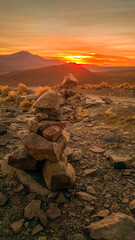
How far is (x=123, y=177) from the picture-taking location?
14.3 ft

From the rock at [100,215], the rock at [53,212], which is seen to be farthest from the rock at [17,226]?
the rock at [100,215]

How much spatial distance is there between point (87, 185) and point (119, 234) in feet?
4.72

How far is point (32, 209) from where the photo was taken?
11.0ft

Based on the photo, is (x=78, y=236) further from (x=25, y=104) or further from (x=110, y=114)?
(x=25, y=104)

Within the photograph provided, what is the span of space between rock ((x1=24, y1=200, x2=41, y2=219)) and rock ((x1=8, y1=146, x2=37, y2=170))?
84cm

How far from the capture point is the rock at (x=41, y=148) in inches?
150

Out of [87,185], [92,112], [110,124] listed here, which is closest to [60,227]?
[87,185]

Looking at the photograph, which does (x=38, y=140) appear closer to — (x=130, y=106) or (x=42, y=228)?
(x=42, y=228)

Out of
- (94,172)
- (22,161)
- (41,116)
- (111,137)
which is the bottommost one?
(94,172)

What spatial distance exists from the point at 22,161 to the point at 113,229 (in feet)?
7.61

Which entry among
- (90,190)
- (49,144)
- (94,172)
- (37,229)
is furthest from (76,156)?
(37,229)

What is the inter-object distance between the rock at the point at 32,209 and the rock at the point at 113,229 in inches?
39.8

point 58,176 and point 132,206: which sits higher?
point 58,176

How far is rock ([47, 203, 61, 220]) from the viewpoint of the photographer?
10.6 ft
